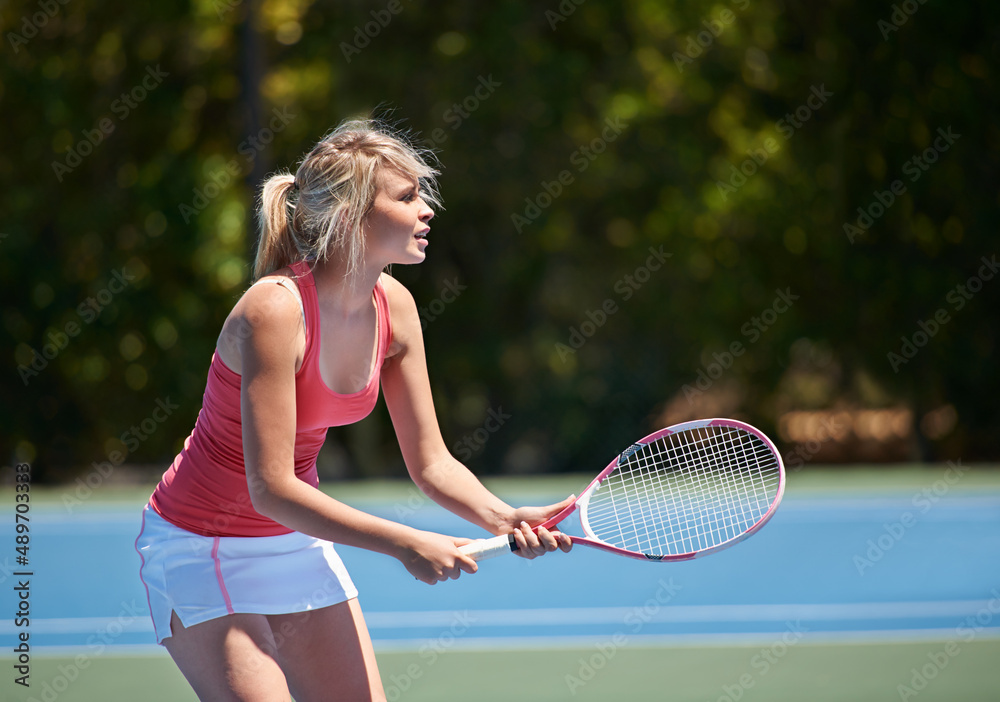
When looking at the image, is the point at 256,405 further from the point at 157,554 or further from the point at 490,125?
the point at 490,125

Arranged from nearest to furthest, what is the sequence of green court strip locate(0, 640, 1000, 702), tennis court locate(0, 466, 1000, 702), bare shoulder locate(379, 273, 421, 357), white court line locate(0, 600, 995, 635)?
bare shoulder locate(379, 273, 421, 357), green court strip locate(0, 640, 1000, 702), tennis court locate(0, 466, 1000, 702), white court line locate(0, 600, 995, 635)

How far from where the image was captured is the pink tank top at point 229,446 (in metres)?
1.94

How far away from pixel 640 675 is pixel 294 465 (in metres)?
2.27

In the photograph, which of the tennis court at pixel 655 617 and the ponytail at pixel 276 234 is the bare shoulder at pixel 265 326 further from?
the tennis court at pixel 655 617

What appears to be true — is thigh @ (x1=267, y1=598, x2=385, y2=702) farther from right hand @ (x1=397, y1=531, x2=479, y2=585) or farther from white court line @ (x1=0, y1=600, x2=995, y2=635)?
white court line @ (x1=0, y1=600, x2=995, y2=635)

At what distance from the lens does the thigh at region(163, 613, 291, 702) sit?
1.87 m

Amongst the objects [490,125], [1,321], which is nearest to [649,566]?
[490,125]

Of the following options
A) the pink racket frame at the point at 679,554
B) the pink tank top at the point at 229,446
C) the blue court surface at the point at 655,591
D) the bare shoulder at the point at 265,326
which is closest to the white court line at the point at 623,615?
the blue court surface at the point at 655,591

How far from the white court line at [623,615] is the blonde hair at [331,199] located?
2.88 metres

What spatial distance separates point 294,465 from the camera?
1.99m

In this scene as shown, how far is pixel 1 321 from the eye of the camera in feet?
30.3

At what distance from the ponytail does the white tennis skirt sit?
506 millimetres

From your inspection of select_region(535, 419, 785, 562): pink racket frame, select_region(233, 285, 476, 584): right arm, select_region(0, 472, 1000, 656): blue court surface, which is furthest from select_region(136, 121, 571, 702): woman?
select_region(0, 472, 1000, 656): blue court surface

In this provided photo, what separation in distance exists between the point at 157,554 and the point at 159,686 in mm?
2096
